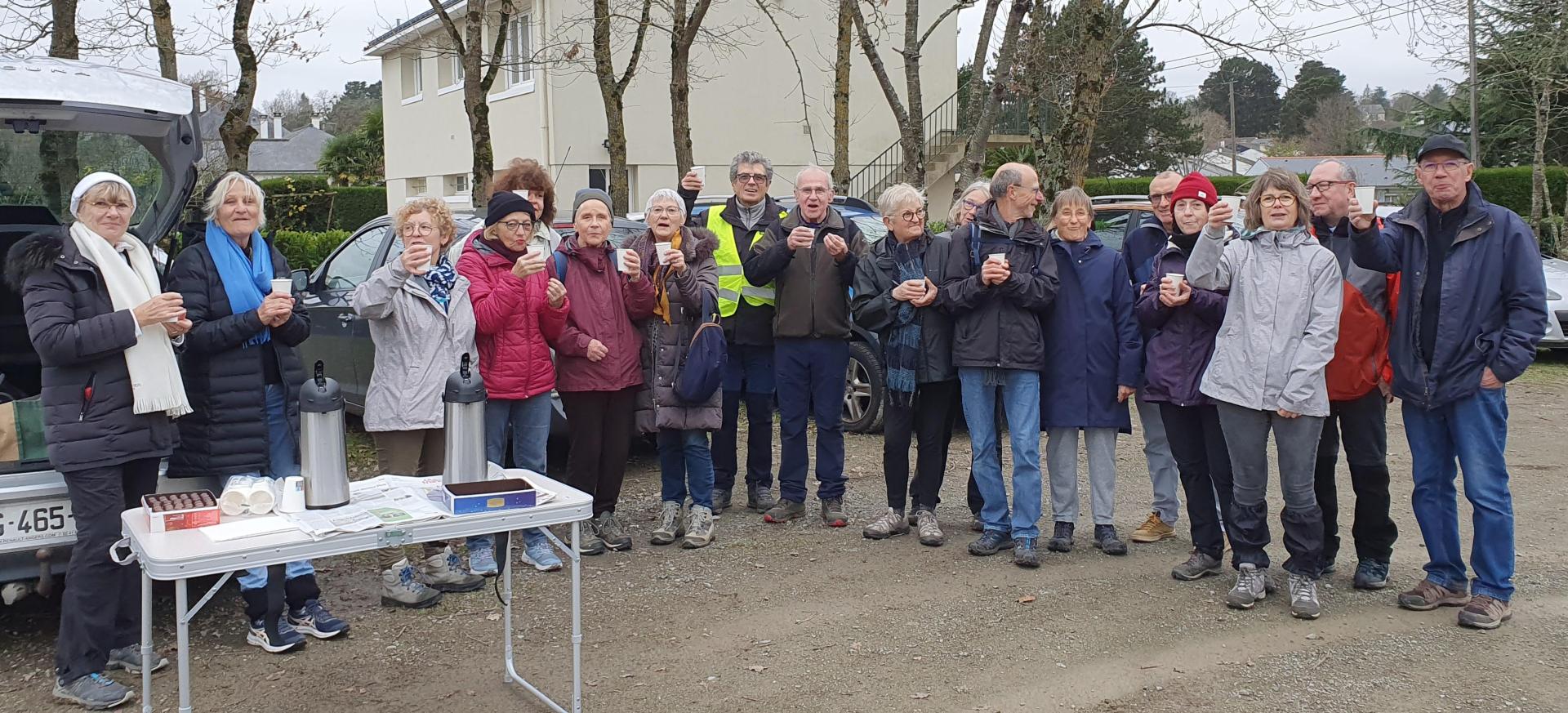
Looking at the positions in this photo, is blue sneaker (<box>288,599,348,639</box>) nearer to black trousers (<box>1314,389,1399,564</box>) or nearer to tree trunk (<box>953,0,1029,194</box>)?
black trousers (<box>1314,389,1399,564</box>)

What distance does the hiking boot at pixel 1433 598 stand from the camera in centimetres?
501

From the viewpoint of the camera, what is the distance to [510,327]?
555cm

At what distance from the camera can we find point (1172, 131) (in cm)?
4062

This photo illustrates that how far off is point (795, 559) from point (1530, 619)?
318 cm

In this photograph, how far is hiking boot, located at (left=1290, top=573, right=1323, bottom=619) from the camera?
497 centimetres

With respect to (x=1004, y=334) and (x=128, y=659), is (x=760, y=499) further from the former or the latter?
(x=128, y=659)

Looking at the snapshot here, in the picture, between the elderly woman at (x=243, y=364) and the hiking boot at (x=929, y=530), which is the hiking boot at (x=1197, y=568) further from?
the elderly woman at (x=243, y=364)

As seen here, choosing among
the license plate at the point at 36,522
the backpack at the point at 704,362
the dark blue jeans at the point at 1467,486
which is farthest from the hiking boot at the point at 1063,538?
the license plate at the point at 36,522

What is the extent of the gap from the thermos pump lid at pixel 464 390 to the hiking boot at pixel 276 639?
4.37 ft

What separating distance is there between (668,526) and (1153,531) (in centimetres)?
253

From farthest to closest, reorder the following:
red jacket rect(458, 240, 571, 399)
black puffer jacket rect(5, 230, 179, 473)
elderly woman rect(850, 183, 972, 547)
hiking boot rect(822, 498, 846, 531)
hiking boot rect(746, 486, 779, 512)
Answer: hiking boot rect(746, 486, 779, 512), hiking boot rect(822, 498, 846, 531), elderly woman rect(850, 183, 972, 547), red jacket rect(458, 240, 571, 399), black puffer jacket rect(5, 230, 179, 473)

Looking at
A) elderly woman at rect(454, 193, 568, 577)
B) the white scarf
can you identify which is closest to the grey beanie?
elderly woman at rect(454, 193, 568, 577)

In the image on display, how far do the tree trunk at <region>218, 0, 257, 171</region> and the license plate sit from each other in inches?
193

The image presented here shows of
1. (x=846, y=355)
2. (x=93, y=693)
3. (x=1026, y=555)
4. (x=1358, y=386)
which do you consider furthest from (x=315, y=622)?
(x=1358, y=386)
